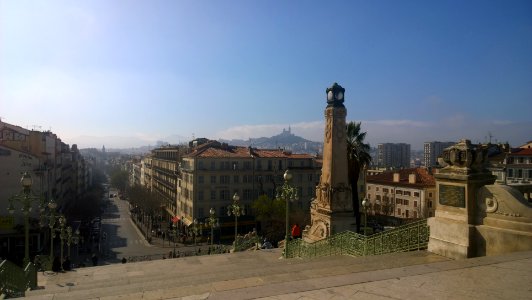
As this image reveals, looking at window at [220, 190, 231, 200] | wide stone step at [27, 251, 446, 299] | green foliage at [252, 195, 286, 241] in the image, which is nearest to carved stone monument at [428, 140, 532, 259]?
wide stone step at [27, 251, 446, 299]

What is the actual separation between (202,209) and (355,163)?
33502mm

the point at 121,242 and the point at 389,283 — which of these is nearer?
the point at 389,283

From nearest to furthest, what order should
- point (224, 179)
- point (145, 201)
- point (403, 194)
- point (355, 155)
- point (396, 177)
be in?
point (355, 155) < point (224, 179) < point (403, 194) < point (145, 201) < point (396, 177)

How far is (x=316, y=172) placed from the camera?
63.4 m

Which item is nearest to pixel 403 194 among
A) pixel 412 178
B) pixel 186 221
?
pixel 412 178

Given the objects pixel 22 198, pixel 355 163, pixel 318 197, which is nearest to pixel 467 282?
pixel 318 197

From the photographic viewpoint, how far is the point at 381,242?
461 inches

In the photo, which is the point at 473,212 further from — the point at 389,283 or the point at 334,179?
the point at 334,179

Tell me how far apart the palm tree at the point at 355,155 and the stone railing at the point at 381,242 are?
37.8 ft

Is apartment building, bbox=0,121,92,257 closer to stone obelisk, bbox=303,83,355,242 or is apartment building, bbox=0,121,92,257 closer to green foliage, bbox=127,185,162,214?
green foliage, bbox=127,185,162,214

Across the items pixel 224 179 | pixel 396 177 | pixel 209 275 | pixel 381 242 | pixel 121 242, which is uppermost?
pixel 381 242

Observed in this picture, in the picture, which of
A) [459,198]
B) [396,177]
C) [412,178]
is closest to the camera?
[459,198]

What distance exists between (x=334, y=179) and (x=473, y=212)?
11236 mm

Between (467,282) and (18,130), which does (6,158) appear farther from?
(467,282)
